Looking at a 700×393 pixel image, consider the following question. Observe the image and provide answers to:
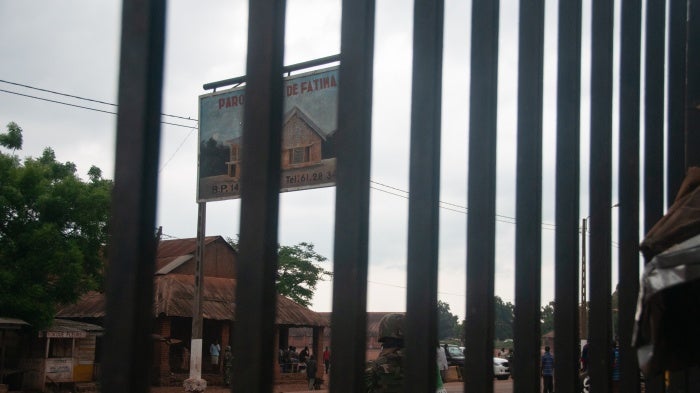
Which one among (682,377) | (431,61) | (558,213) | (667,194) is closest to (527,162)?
(558,213)

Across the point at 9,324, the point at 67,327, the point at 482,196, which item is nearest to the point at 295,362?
the point at 67,327

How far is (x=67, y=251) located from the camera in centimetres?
1870

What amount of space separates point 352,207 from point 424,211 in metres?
0.29

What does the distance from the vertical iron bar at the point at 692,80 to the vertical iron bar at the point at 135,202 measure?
211 cm

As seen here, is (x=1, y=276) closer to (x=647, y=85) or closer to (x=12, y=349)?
(x=12, y=349)


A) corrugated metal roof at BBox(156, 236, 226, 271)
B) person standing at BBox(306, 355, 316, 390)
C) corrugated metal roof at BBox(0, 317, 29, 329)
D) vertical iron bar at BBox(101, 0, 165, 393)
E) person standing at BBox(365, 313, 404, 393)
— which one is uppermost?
corrugated metal roof at BBox(156, 236, 226, 271)

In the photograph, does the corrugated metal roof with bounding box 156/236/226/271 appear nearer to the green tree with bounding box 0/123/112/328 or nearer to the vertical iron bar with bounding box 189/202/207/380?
the green tree with bounding box 0/123/112/328

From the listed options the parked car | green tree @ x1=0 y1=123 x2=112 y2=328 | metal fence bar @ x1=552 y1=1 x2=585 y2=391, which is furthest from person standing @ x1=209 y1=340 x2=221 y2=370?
metal fence bar @ x1=552 y1=1 x2=585 y2=391

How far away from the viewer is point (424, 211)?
151 centimetres

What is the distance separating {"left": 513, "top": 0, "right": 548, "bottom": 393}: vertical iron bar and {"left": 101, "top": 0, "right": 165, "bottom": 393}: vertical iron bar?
114 cm

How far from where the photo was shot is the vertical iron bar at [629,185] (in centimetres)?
254

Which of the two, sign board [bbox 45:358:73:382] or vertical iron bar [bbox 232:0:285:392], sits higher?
vertical iron bar [bbox 232:0:285:392]

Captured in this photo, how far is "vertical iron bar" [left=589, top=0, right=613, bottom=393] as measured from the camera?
7.67ft

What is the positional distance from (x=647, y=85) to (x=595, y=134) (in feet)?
1.61
